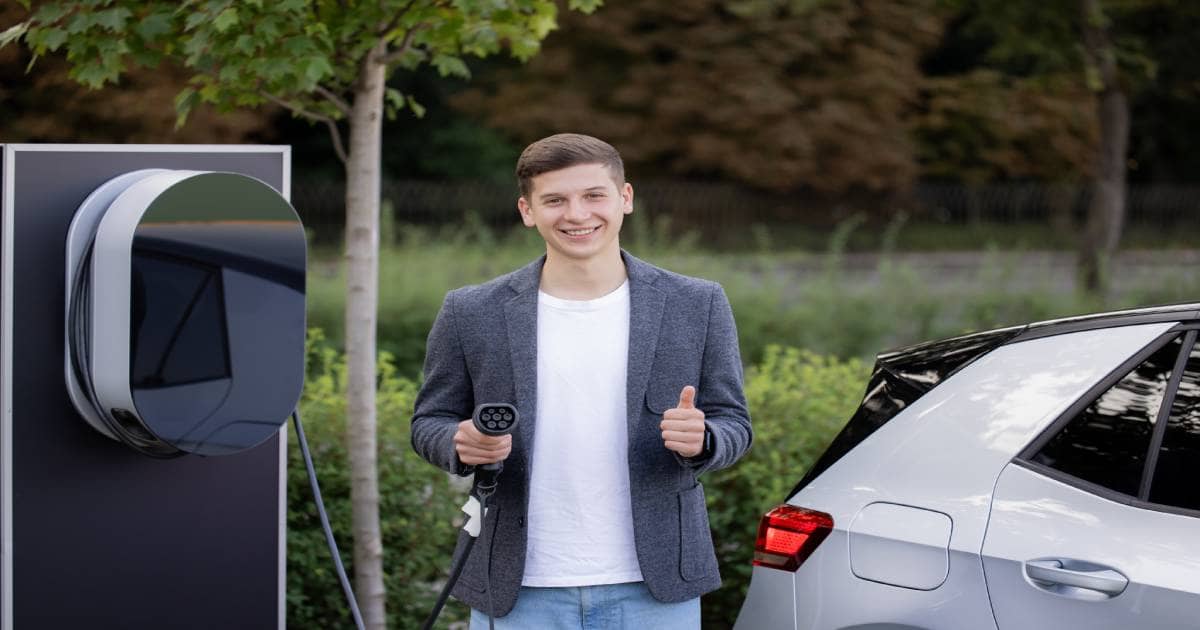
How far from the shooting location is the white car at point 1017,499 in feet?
8.89

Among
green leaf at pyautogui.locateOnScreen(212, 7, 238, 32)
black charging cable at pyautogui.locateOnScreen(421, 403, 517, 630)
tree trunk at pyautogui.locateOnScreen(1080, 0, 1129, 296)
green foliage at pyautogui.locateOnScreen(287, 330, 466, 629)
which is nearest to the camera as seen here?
black charging cable at pyautogui.locateOnScreen(421, 403, 517, 630)

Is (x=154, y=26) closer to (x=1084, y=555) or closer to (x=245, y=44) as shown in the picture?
(x=245, y=44)

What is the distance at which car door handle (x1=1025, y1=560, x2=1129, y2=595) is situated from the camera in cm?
267

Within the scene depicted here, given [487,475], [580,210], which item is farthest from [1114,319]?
[487,475]

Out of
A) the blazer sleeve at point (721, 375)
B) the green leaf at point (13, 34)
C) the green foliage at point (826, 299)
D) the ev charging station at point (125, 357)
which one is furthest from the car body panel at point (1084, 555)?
the green foliage at point (826, 299)

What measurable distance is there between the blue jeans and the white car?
1.39 feet

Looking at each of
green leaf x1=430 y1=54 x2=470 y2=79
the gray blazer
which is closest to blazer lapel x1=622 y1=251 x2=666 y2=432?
the gray blazer

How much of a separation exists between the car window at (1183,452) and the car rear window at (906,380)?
385 millimetres

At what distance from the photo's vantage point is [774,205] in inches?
1183

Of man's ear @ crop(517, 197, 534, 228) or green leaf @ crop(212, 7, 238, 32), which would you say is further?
green leaf @ crop(212, 7, 238, 32)

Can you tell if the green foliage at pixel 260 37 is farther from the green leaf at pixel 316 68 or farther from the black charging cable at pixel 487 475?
the black charging cable at pixel 487 475

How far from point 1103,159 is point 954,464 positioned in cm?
1367

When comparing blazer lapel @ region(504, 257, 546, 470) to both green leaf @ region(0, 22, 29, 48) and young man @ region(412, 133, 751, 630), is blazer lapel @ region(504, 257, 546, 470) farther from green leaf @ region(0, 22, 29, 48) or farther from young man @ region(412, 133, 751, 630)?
green leaf @ region(0, 22, 29, 48)

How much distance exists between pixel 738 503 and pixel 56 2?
2647 mm
